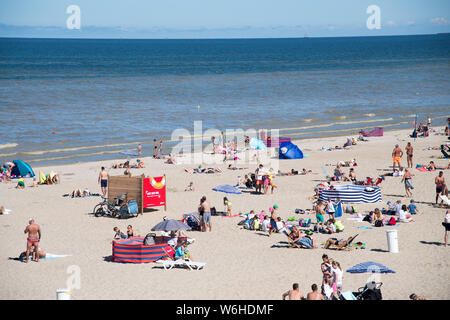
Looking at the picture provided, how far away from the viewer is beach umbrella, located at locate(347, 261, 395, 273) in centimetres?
1332

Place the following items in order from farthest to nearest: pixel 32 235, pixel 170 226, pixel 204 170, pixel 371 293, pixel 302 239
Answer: pixel 204 170
pixel 170 226
pixel 302 239
pixel 32 235
pixel 371 293

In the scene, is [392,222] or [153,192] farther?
[153,192]

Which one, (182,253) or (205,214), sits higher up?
(205,214)

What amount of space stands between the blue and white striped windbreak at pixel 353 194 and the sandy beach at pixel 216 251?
0.36 meters

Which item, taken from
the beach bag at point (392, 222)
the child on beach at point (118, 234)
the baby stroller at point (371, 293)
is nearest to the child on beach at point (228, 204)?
the child on beach at point (118, 234)

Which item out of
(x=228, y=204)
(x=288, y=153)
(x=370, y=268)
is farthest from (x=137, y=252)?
(x=288, y=153)

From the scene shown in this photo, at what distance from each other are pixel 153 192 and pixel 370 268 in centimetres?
868

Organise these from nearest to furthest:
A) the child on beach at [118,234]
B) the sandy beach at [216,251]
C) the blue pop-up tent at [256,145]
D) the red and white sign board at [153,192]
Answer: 1. the sandy beach at [216,251]
2. the child on beach at [118,234]
3. the red and white sign board at [153,192]
4. the blue pop-up tent at [256,145]

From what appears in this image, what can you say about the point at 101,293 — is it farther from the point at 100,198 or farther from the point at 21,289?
the point at 100,198

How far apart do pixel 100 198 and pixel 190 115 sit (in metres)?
29.8

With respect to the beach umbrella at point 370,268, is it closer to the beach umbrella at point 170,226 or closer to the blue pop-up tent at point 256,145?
the beach umbrella at point 170,226

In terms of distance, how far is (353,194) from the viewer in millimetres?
20188

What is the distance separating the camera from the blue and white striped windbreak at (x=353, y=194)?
20.2m

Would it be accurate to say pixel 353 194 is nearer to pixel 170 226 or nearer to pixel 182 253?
pixel 170 226
